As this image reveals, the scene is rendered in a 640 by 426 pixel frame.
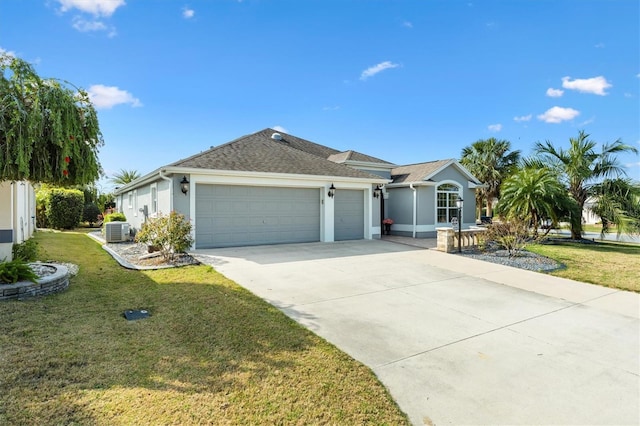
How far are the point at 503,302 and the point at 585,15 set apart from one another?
1143cm

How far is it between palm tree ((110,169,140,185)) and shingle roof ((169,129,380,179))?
24.1m

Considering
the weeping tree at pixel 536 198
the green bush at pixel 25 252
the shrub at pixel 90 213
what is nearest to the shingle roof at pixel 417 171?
the weeping tree at pixel 536 198

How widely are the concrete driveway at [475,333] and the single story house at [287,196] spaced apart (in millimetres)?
3257

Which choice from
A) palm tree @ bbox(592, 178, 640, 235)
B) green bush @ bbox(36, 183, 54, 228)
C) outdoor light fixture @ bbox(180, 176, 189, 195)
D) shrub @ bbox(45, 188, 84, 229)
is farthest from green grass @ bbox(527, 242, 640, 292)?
green bush @ bbox(36, 183, 54, 228)

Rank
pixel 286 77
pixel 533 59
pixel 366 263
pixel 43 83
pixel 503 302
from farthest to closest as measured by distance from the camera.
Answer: pixel 286 77 < pixel 533 59 < pixel 366 263 < pixel 503 302 < pixel 43 83

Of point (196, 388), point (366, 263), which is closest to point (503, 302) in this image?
point (366, 263)

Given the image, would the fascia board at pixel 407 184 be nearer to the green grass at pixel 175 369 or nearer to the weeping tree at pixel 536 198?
the weeping tree at pixel 536 198

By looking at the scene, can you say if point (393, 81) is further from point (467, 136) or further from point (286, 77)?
point (467, 136)

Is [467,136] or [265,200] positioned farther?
[467,136]

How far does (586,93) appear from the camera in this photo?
16406 mm

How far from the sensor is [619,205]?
44.7 feet

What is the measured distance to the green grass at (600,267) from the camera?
7766 millimetres

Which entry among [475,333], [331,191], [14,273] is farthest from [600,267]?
[14,273]

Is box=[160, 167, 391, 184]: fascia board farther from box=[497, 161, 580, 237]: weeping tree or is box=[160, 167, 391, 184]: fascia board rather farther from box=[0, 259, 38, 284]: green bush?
box=[497, 161, 580, 237]: weeping tree
